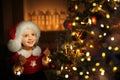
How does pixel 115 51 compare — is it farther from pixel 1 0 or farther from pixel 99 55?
pixel 1 0

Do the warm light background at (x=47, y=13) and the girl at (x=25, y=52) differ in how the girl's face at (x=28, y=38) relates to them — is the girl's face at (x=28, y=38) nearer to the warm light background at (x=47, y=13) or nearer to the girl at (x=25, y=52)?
the girl at (x=25, y=52)

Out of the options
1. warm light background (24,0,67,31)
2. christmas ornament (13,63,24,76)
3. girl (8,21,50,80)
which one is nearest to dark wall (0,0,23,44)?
warm light background (24,0,67,31)

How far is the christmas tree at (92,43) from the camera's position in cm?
237

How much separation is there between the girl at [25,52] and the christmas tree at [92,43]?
0.18 meters

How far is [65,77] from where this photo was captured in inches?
97.3

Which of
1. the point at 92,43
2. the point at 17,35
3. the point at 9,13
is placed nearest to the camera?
the point at 92,43

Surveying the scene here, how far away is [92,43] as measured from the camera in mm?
2424

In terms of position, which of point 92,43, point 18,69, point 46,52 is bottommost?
point 18,69

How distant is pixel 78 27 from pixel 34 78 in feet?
2.16

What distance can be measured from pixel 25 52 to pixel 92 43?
0.62 metres

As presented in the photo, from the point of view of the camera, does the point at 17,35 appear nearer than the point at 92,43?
No

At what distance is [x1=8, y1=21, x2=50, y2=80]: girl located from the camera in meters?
2.50

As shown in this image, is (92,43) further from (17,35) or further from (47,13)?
(47,13)

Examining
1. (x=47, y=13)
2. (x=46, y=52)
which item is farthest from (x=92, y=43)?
(x=47, y=13)
